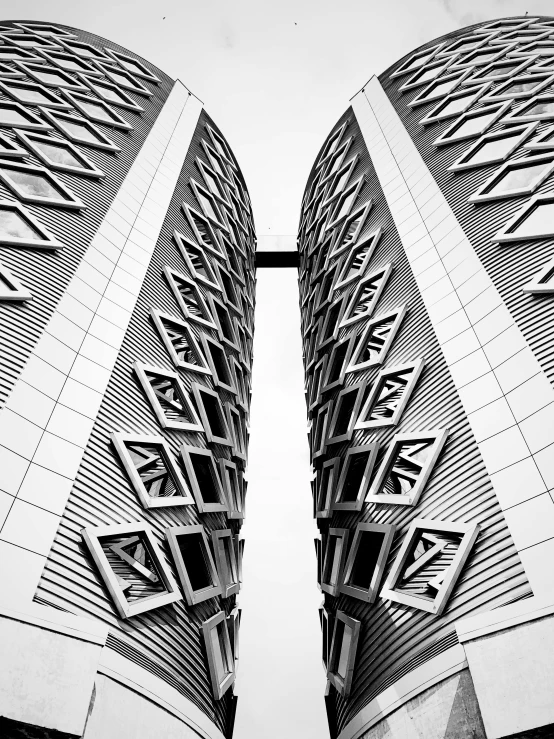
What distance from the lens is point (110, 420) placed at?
14.9 meters

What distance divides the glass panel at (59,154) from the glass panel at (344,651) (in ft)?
59.7

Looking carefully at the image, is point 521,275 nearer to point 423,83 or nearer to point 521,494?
point 521,494

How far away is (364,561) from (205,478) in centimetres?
580

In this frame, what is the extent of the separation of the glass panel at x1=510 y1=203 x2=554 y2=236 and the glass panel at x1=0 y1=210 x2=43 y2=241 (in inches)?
549

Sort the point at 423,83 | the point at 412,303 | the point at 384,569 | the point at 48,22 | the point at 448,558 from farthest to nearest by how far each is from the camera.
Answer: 1. the point at 48,22
2. the point at 423,83
3. the point at 412,303
4. the point at 384,569
5. the point at 448,558

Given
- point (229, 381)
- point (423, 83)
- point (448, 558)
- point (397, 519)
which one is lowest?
point (448, 558)

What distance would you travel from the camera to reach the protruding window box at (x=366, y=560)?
15258 mm

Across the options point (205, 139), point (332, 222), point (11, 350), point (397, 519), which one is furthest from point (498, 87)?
point (11, 350)

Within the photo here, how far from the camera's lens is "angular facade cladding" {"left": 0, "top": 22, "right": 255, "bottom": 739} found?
10.7m

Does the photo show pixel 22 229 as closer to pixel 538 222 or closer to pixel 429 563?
pixel 429 563

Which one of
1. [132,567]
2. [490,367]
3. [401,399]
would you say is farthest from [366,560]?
[132,567]

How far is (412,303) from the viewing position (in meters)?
19.5

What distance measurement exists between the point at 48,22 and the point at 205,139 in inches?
442

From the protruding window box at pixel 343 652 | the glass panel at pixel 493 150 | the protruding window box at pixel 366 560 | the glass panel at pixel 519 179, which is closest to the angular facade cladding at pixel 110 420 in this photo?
the protruding window box at pixel 343 652
